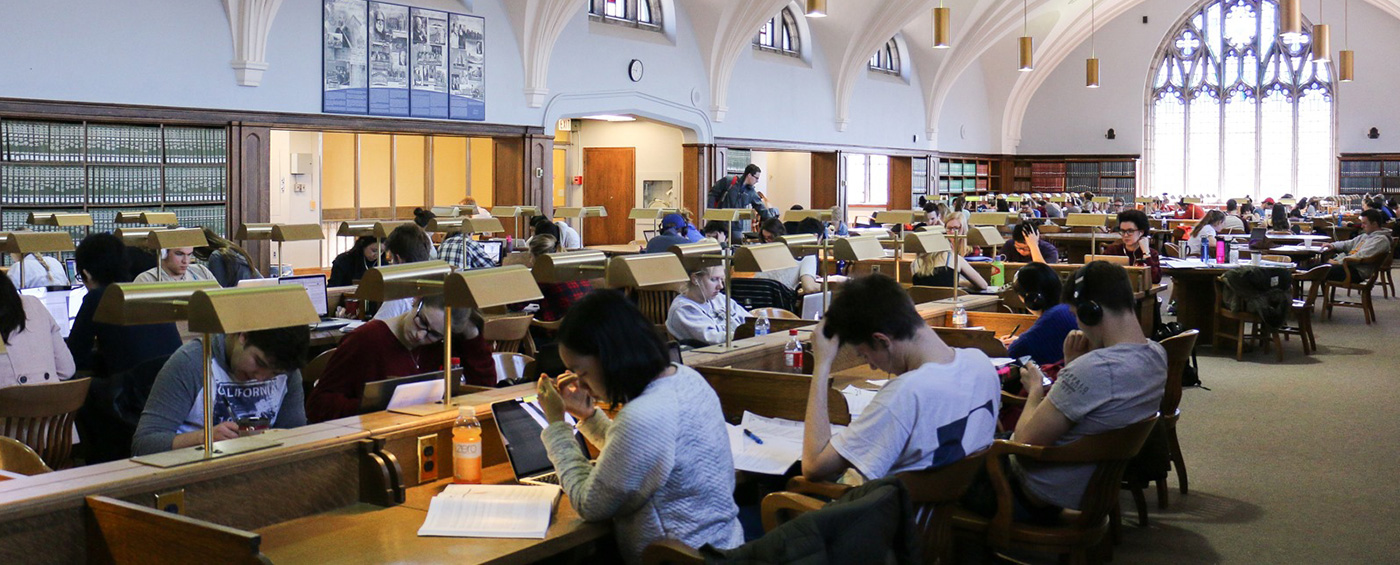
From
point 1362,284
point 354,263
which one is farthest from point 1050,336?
point 1362,284

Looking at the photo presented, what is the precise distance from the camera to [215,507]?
247cm

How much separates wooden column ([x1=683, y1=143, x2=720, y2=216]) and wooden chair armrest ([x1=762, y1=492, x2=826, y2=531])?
505 inches

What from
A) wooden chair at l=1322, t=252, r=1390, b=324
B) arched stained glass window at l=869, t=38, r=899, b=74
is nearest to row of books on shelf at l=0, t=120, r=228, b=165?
wooden chair at l=1322, t=252, r=1390, b=324

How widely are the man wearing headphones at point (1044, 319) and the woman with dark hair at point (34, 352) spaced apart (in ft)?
12.3

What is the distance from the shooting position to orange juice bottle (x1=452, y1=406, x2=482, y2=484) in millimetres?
2902

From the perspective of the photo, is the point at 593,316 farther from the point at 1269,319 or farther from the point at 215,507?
the point at 1269,319

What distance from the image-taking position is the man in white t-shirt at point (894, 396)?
2906 mm

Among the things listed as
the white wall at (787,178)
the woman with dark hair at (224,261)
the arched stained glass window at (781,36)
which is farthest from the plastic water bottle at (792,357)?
the white wall at (787,178)

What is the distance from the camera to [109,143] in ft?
31.4

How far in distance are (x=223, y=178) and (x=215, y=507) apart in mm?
8704

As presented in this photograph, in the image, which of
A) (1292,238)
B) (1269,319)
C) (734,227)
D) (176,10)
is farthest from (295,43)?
(1292,238)

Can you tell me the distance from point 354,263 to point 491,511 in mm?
5351

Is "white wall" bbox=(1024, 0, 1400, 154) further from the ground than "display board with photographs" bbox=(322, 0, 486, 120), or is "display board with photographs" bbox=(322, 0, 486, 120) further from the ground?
"white wall" bbox=(1024, 0, 1400, 154)

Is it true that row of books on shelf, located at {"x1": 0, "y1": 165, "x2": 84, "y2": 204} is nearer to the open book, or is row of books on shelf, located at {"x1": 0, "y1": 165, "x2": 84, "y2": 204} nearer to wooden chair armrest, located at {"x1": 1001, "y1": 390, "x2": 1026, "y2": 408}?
the open book
